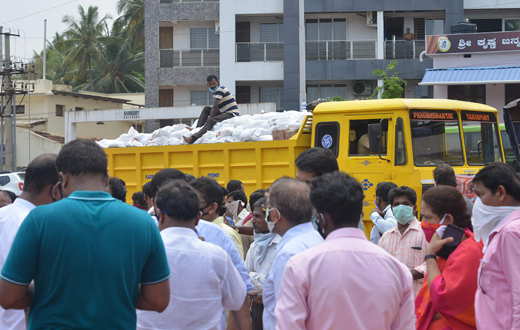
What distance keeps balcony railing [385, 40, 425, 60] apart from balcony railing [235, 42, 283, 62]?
4.98 meters

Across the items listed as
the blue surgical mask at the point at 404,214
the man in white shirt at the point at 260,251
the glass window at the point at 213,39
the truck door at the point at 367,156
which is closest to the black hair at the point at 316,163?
the man in white shirt at the point at 260,251

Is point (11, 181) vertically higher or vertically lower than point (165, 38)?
lower

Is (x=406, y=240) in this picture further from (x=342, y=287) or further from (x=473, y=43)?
(x=473, y=43)

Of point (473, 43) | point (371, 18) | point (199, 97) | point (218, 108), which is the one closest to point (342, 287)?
point (218, 108)

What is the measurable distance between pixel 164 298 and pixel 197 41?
1071 inches

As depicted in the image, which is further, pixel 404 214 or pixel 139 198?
pixel 139 198

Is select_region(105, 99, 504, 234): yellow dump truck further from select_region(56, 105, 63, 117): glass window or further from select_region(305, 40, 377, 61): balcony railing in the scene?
select_region(56, 105, 63, 117): glass window

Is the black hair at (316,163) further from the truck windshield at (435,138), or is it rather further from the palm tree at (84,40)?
the palm tree at (84,40)

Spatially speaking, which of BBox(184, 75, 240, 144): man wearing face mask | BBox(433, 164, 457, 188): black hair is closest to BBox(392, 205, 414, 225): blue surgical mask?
BBox(433, 164, 457, 188): black hair

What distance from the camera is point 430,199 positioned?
356cm

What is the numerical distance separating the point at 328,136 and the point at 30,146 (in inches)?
1222

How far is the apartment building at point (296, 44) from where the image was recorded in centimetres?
2564

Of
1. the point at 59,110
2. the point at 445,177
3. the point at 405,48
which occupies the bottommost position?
the point at 445,177

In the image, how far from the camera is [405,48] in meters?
26.1
